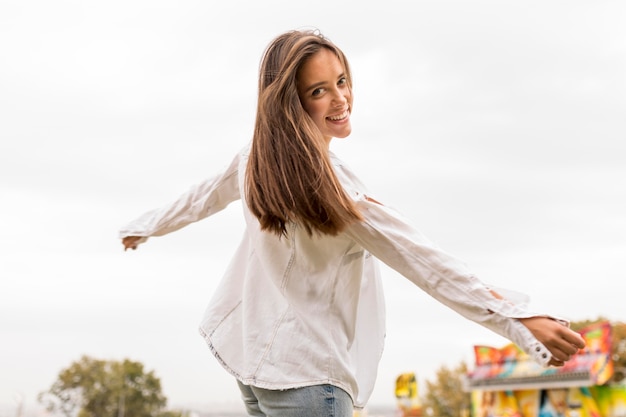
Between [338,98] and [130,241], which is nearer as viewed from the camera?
[338,98]


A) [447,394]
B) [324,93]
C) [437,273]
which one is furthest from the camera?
[447,394]

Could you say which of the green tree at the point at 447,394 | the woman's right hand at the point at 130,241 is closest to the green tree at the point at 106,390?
the green tree at the point at 447,394

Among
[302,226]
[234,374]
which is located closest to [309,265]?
[302,226]

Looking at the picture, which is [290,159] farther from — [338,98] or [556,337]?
[556,337]

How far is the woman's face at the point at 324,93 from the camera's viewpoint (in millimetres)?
1841

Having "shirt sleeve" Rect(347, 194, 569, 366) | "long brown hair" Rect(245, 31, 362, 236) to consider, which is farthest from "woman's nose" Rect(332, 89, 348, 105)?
"shirt sleeve" Rect(347, 194, 569, 366)

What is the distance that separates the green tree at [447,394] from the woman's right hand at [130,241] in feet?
115

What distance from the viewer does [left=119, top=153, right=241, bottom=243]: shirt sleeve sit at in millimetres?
2061

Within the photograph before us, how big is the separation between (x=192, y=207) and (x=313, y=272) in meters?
0.58

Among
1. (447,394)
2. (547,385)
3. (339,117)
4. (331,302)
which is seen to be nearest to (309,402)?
(331,302)

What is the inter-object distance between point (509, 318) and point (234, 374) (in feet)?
2.31

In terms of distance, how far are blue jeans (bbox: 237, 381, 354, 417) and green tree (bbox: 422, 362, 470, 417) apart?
116 feet

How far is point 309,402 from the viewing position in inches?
63.3

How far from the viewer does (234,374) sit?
179cm
